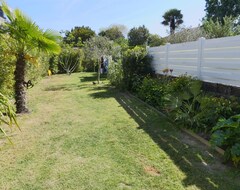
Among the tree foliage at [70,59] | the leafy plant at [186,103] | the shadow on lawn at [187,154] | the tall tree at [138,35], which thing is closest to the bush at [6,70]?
the shadow on lawn at [187,154]

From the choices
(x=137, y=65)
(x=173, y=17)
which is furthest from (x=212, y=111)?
(x=173, y=17)

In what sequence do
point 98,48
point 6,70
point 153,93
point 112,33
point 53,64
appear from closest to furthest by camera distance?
point 6,70, point 153,93, point 98,48, point 53,64, point 112,33

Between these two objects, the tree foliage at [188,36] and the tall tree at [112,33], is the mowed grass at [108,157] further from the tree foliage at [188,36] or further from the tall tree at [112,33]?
the tall tree at [112,33]

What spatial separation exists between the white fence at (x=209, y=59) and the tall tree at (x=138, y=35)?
28.1 m

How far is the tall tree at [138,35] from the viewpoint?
122 feet

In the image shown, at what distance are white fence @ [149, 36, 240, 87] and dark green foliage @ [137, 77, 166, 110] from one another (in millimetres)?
789

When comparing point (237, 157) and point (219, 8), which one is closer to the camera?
point (237, 157)

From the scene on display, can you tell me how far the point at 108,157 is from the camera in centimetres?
455

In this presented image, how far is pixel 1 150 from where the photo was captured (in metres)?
4.98

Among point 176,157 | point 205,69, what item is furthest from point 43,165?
point 205,69

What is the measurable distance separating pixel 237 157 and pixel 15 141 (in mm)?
4229

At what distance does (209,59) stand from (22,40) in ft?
16.8

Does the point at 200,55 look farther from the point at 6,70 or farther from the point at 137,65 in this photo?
the point at 6,70

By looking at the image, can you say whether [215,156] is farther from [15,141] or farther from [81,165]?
[15,141]
